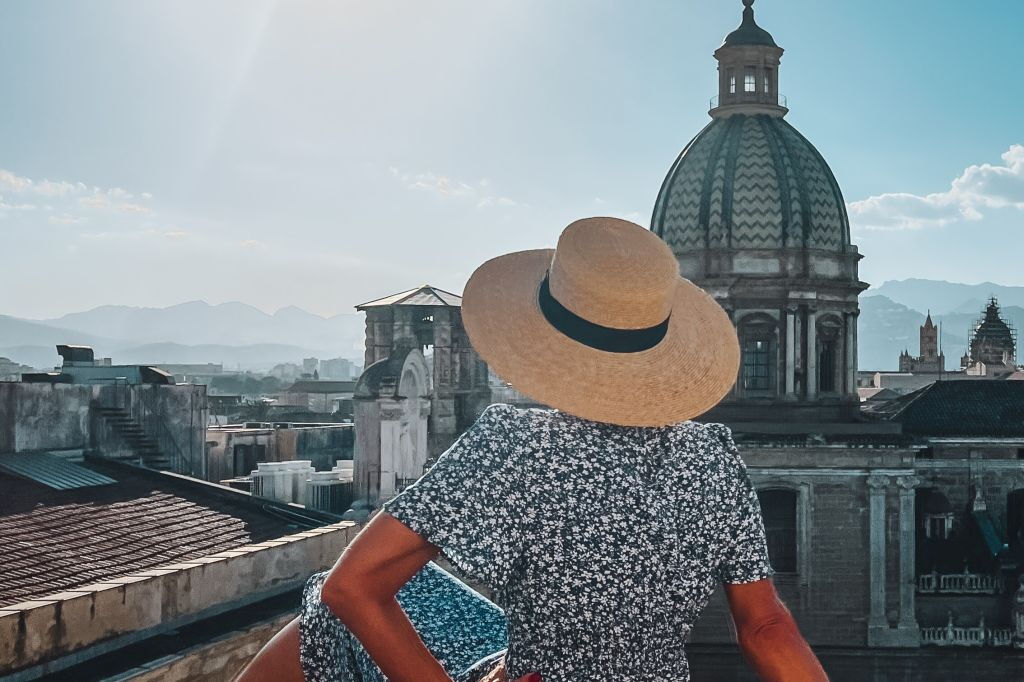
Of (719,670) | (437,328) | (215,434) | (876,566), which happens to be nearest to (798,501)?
(876,566)

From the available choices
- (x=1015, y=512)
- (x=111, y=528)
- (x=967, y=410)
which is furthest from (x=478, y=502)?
(x=967, y=410)

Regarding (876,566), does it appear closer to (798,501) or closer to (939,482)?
(798,501)

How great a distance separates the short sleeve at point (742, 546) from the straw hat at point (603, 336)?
1.02 feet

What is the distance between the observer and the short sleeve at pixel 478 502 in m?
2.58

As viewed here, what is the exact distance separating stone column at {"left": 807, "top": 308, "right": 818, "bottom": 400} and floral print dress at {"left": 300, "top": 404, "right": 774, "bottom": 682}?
84.3 feet

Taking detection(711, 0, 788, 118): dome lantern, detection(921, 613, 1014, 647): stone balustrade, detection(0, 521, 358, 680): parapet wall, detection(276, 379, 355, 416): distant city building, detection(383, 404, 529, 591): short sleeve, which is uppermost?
detection(711, 0, 788, 118): dome lantern

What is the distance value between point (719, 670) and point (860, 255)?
11.9 metres

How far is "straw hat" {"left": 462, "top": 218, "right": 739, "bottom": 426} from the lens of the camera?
2.79m

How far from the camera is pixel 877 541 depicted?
2584cm

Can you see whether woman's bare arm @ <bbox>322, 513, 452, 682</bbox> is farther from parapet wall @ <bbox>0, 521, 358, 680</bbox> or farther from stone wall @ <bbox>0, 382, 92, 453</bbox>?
stone wall @ <bbox>0, 382, 92, 453</bbox>

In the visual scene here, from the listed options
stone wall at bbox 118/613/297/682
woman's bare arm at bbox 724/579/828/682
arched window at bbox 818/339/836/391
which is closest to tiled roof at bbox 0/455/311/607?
stone wall at bbox 118/613/297/682

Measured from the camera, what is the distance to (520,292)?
9.99 feet

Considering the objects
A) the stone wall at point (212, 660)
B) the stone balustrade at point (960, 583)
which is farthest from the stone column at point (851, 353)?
the stone wall at point (212, 660)

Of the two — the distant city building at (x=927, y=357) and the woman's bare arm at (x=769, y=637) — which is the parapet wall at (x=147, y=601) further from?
the distant city building at (x=927, y=357)
